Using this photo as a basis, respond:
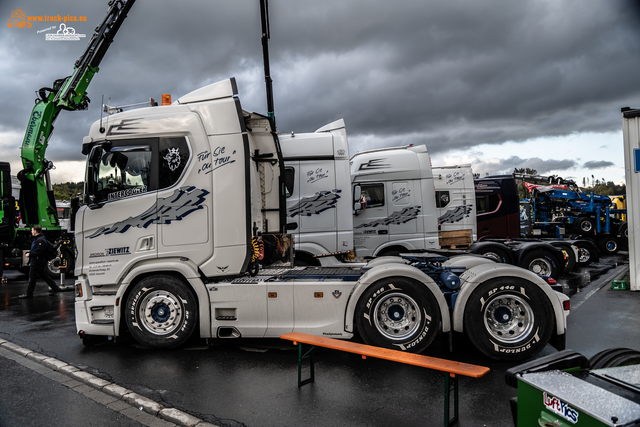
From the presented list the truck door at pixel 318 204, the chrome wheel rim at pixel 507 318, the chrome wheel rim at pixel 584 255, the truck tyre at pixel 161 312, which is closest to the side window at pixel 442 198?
the truck door at pixel 318 204

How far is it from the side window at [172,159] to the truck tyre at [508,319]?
3.94 m

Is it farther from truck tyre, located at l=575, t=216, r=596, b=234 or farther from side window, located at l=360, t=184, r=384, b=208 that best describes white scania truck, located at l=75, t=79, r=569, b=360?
truck tyre, located at l=575, t=216, r=596, b=234

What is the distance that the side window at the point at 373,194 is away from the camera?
35.0 feet

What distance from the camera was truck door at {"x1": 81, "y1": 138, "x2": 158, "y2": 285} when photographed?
5.57 meters

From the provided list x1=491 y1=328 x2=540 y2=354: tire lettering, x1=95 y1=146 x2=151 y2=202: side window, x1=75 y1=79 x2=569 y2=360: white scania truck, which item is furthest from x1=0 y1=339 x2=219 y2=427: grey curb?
x1=491 y1=328 x2=540 y2=354: tire lettering

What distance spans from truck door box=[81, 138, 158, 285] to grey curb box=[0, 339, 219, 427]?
1.09 meters

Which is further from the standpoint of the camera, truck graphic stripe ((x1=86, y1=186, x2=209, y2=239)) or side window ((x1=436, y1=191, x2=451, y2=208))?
side window ((x1=436, y1=191, x2=451, y2=208))

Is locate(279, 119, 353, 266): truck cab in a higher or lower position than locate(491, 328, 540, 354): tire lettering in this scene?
higher

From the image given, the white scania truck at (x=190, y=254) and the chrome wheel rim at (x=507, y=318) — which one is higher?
the white scania truck at (x=190, y=254)

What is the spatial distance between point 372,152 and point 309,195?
3047 mm

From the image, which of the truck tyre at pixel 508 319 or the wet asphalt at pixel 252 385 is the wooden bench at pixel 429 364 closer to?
the wet asphalt at pixel 252 385

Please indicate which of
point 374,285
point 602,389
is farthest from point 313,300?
point 602,389

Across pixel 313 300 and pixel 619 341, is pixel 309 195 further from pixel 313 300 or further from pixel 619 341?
pixel 619 341

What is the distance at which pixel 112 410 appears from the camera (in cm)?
390
